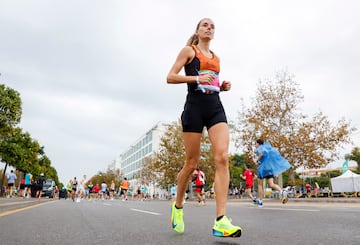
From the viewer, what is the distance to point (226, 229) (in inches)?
115

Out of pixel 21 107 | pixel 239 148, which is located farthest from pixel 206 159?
pixel 21 107

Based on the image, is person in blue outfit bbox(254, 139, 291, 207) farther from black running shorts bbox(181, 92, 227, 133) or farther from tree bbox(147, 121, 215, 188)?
tree bbox(147, 121, 215, 188)

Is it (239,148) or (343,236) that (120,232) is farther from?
(239,148)

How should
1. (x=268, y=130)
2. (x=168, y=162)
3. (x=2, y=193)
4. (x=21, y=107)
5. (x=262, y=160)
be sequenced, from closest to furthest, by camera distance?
(x=262, y=160) < (x=268, y=130) < (x=21, y=107) < (x=2, y=193) < (x=168, y=162)

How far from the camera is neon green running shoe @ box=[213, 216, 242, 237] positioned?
2898mm

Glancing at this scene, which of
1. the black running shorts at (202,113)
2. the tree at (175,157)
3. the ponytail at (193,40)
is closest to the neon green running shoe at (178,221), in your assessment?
the black running shorts at (202,113)

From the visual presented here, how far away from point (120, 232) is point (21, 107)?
33.6 metres

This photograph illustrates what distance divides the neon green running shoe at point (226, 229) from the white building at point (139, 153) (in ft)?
219

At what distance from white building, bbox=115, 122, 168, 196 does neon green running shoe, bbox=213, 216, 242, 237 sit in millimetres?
66864

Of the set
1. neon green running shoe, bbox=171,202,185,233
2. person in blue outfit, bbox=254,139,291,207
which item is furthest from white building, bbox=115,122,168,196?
neon green running shoe, bbox=171,202,185,233

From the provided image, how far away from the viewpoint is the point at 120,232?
12.3 feet

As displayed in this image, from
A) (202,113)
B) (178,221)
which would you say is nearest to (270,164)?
(178,221)

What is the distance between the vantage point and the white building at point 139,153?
286 feet

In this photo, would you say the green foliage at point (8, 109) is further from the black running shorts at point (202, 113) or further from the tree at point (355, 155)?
the tree at point (355, 155)
